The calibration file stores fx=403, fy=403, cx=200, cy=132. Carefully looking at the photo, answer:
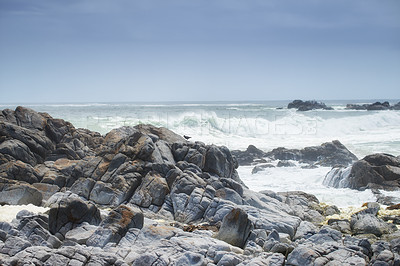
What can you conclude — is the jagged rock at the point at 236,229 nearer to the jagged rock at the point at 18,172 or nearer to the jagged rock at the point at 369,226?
the jagged rock at the point at 369,226

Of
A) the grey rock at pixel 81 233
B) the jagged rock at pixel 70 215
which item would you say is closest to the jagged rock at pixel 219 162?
the jagged rock at pixel 70 215

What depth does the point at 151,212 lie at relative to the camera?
15.3m

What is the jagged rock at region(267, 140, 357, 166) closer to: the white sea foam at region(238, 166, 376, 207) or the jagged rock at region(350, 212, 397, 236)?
the white sea foam at region(238, 166, 376, 207)

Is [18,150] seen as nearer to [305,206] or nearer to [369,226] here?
[305,206]

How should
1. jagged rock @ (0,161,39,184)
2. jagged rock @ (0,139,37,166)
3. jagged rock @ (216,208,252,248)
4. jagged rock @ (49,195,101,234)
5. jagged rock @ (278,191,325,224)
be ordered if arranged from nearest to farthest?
jagged rock @ (49,195,101,234) < jagged rock @ (216,208,252,248) < jagged rock @ (278,191,325,224) < jagged rock @ (0,161,39,184) < jagged rock @ (0,139,37,166)

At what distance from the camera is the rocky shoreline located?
30.6 feet

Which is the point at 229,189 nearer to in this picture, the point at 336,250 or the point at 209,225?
the point at 209,225

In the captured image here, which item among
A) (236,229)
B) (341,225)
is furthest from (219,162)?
(236,229)

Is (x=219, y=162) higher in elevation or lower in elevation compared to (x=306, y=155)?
higher

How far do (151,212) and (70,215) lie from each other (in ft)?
13.5

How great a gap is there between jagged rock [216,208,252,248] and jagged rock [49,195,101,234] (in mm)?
3860

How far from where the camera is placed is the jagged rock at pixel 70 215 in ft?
37.6

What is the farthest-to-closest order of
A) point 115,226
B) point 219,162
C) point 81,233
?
1. point 219,162
2. point 81,233
3. point 115,226

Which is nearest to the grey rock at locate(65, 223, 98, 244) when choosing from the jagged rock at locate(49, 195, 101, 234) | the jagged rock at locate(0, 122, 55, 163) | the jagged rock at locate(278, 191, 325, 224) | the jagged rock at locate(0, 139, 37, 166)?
the jagged rock at locate(49, 195, 101, 234)
